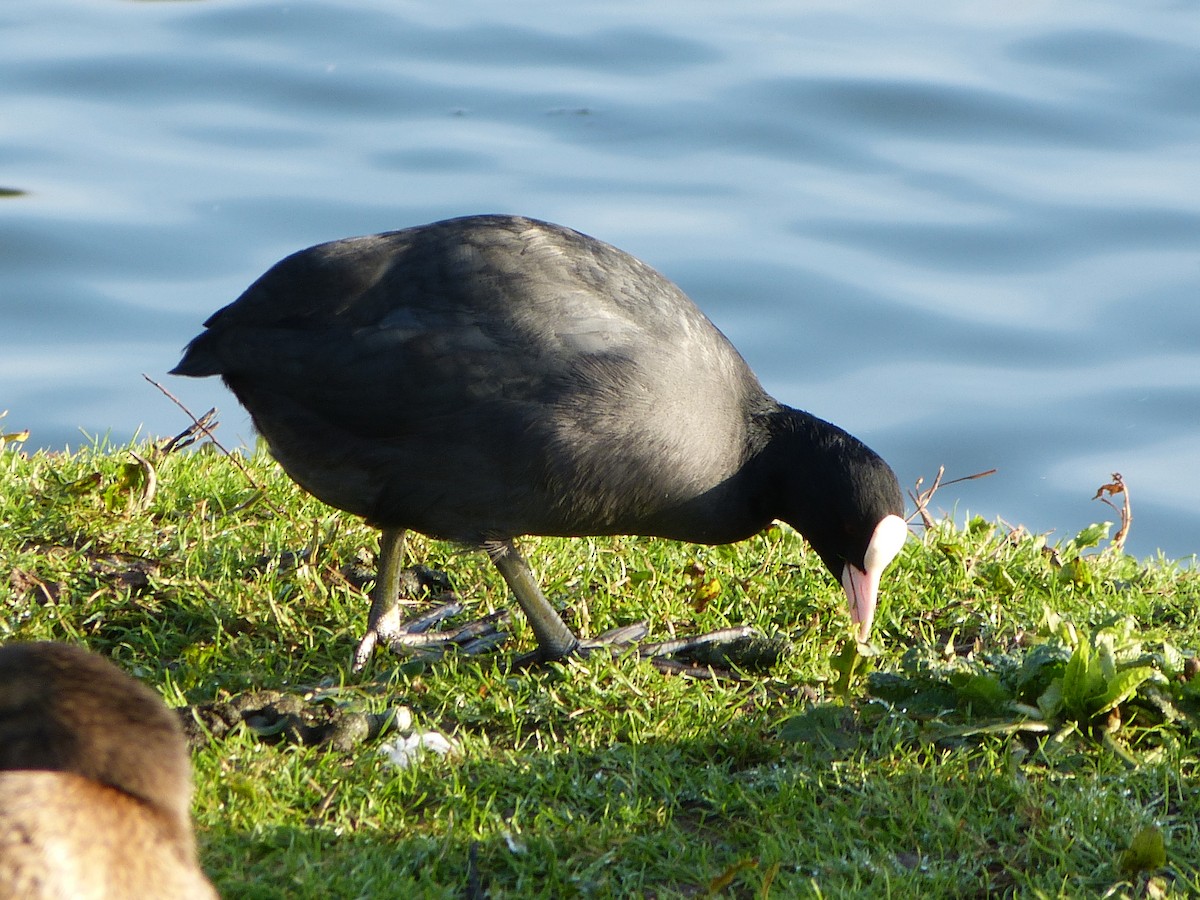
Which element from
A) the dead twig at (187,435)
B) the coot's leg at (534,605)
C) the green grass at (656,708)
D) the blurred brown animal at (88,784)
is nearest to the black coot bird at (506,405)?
the coot's leg at (534,605)

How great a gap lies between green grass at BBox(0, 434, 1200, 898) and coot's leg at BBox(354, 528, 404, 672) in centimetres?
7

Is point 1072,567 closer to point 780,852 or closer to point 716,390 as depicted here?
point 716,390

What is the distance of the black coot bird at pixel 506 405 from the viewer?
373cm

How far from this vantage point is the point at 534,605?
388 centimetres

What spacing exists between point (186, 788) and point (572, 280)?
6.54 feet

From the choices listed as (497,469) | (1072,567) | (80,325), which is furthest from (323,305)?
(80,325)

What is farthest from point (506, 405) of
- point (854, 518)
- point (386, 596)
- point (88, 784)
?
point (88, 784)

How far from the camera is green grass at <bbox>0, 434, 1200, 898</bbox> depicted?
2.95m

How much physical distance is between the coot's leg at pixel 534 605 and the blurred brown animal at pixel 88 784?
166 cm

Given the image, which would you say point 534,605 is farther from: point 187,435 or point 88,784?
point 88,784

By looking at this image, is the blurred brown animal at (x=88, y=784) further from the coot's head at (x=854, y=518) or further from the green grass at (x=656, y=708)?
the coot's head at (x=854, y=518)

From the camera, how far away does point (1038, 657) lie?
339 centimetres

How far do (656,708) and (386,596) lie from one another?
80 cm

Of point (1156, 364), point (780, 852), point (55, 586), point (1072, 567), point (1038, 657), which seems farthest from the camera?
point (1156, 364)
